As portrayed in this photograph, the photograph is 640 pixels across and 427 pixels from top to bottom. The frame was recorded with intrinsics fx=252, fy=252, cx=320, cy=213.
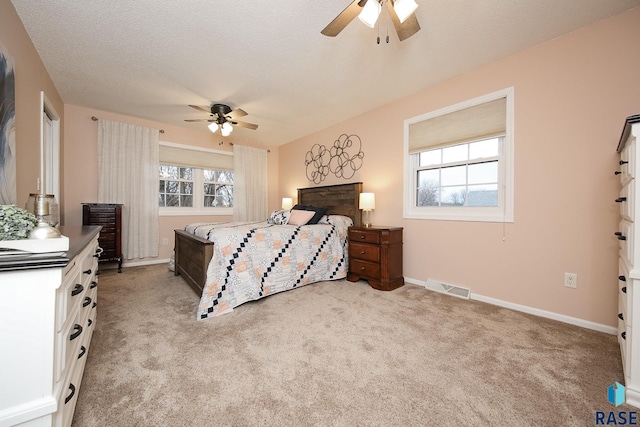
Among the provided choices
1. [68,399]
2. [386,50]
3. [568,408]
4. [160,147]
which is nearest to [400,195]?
[386,50]

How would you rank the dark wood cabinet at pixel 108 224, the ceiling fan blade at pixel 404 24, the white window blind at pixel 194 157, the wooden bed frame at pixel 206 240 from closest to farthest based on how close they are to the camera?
1. the ceiling fan blade at pixel 404 24
2. the wooden bed frame at pixel 206 240
3. the dark wood cabinet at pixel 108 224
4. the white window blind at pixel 194 157

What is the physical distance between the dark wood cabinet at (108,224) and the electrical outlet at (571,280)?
515 cm

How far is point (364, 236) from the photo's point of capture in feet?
10.4

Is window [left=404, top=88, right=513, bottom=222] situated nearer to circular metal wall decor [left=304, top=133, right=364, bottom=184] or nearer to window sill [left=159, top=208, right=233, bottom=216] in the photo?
circular metal wall decor [left=304, top=133, right=364, bottom=184]

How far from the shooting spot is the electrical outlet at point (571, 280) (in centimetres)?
207

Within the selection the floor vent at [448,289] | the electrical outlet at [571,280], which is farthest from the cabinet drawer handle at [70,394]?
the electrical outlet at [571,280]

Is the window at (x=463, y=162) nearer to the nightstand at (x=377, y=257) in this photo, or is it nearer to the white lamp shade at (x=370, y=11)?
the nightstand at (x=377, y=257)

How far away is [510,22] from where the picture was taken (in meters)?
1.98

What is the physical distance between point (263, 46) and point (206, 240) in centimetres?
189

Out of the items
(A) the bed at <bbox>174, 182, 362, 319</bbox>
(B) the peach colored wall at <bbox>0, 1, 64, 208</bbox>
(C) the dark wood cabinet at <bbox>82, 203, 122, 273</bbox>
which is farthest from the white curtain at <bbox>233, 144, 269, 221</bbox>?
(B) the peach colored wall at <bbox>0, 1, 64, 208</bbox>

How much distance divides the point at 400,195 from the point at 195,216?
3644mm

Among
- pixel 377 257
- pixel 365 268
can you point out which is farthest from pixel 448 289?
pixel 365 268

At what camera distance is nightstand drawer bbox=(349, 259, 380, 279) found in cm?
302

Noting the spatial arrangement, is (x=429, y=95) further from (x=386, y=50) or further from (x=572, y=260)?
(x=572, y=260)
